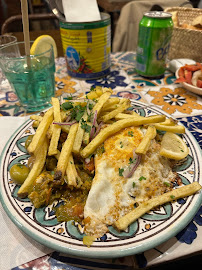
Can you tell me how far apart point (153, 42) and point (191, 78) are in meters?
0.65

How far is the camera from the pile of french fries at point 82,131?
135cm

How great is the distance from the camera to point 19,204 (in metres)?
1.29

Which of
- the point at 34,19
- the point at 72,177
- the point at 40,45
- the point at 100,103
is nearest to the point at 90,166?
the point at 72,177

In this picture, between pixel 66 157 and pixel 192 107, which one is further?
pixel 192 107

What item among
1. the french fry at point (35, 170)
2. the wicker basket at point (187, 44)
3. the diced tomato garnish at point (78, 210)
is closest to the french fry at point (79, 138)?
the french fry at point (35, 170)

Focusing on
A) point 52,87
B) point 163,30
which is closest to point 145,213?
point 52,87

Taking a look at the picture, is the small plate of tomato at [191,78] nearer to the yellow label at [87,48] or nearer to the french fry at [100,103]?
the yellow label at [87,48]

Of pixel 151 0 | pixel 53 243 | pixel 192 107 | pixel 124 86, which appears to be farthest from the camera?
pixel 151 0

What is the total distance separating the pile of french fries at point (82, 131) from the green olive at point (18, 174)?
0.07m

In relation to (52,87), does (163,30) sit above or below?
above

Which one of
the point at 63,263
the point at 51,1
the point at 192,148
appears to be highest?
the point at 51,1

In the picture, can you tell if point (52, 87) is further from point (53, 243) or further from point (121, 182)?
point (53, 243)

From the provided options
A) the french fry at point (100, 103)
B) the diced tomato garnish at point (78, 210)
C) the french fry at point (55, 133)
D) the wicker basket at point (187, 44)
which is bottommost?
the diced tomato garnish at point (78, 210)

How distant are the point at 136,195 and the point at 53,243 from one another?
Result: 0.56 m
